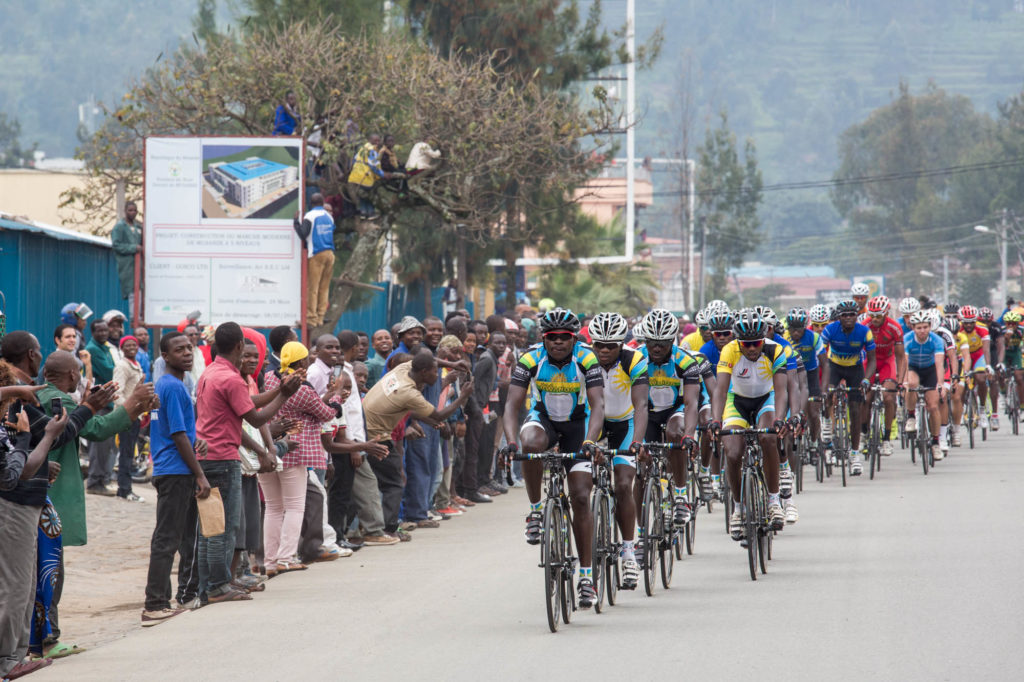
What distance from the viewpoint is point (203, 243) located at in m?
19.4

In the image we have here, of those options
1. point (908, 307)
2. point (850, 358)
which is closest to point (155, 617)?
point (850, 358)

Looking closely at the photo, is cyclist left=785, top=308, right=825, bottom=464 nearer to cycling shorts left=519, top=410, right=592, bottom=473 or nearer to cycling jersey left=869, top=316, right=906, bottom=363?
cycling jersey left=869, top=316, right=906, bottom=363

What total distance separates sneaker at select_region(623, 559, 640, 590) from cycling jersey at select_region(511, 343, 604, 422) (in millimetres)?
1117

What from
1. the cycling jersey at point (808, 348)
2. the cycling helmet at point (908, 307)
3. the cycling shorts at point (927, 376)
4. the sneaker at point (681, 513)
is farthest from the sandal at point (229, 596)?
the cycling helmet at point (908, 307)

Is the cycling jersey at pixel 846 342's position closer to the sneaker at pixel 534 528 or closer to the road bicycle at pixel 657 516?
the road bicycle at pixel 657 516

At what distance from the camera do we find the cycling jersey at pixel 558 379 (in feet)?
33.1

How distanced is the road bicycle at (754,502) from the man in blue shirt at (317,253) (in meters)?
8.82

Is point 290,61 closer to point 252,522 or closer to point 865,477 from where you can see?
point 865,477

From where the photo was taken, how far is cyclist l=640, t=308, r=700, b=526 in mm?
11984

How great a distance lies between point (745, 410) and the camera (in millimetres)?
12750

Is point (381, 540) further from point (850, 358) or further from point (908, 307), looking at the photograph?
point (908, 307)

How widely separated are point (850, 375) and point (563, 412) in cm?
904

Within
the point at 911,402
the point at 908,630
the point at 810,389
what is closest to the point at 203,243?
the point at 810,389

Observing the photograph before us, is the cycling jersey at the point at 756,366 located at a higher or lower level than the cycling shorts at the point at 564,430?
higher
